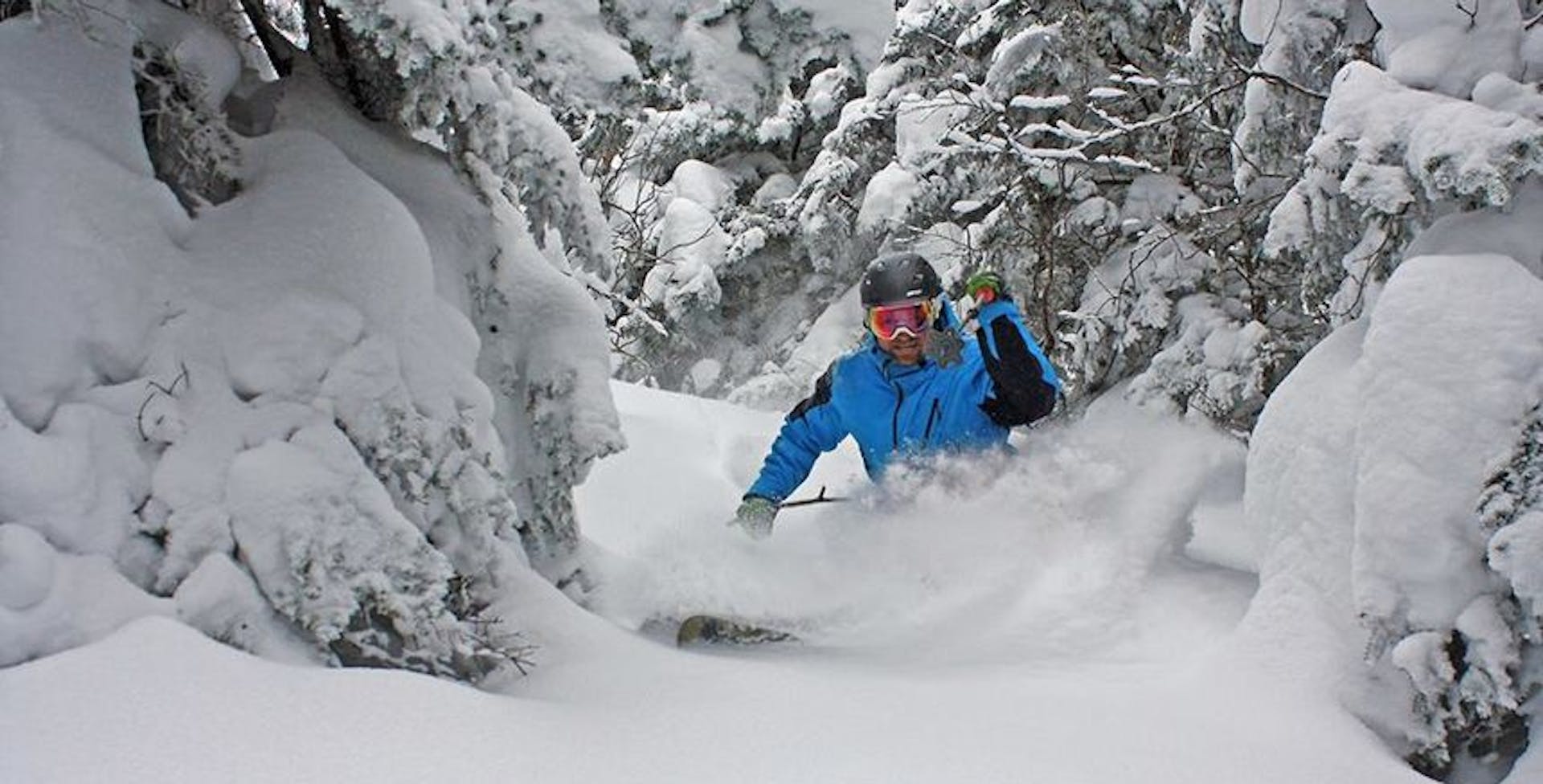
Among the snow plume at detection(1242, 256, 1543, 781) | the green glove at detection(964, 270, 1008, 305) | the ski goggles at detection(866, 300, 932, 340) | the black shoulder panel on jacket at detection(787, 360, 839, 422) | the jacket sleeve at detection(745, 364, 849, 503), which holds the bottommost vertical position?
the jacket sleeve at detection(745, 364, 849, 503)

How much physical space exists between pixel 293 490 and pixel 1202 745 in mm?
2400

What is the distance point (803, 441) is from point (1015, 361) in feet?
4.24

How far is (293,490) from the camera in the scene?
308cm

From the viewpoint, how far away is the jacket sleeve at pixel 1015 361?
552cm

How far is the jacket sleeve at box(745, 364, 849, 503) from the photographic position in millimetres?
6102

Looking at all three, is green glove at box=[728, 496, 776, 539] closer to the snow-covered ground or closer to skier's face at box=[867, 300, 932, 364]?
the snow-covered ground

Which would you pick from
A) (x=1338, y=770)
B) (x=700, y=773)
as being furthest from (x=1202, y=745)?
(x=700, y=773)

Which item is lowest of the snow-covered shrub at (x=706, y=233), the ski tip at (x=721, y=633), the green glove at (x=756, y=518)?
the snow-covered shrub at (x=706, y=233)

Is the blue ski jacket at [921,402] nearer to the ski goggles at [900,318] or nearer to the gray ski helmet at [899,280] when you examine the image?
the ski goggles at [900,318]

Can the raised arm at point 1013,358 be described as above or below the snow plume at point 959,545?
above

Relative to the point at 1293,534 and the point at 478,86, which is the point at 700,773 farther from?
the point at 478,86

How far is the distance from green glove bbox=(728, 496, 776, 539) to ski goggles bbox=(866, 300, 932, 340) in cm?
108

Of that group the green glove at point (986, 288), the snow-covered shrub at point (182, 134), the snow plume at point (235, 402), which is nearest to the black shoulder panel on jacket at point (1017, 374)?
the green glove at point (986, 288)

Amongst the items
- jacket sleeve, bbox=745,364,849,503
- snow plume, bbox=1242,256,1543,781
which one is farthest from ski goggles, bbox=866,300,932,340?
snow plume, bbox=1242,256,1543,781
